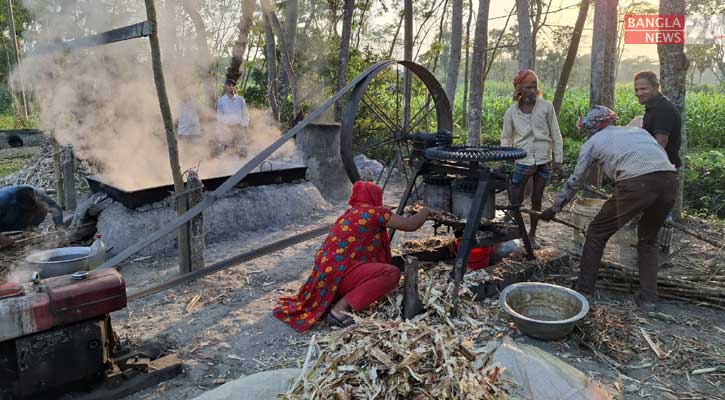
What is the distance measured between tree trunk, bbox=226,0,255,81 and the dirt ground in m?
6.14

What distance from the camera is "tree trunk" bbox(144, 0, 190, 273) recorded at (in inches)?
162

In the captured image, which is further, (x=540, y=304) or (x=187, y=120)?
(x=187, y=120)

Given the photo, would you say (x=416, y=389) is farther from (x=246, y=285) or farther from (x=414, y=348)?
(x=246, y=285)

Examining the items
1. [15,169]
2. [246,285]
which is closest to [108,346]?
[246,285]

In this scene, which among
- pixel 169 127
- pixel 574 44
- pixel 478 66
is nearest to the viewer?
pixel 169 127

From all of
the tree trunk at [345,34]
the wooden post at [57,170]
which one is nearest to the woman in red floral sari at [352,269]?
the wooden post at [57,170]

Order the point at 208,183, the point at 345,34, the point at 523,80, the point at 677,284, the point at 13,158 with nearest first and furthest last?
the point at 677,284 → the point at 523,80 → the point at 208,183 → the point at 345,34 → the point at 13,158

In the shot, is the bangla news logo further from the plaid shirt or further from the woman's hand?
the woman's hand

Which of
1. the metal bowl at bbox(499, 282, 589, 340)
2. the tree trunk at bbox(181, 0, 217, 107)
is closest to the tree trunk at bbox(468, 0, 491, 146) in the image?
the metal bowl at bbox(499, 282, 589, 340)

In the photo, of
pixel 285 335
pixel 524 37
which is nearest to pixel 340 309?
pixel 285 335

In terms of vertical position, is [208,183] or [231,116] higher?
[231,116]

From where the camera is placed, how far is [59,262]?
3.91 metres

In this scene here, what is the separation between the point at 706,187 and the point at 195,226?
804 centimetres

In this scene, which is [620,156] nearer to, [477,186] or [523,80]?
[477,186]
